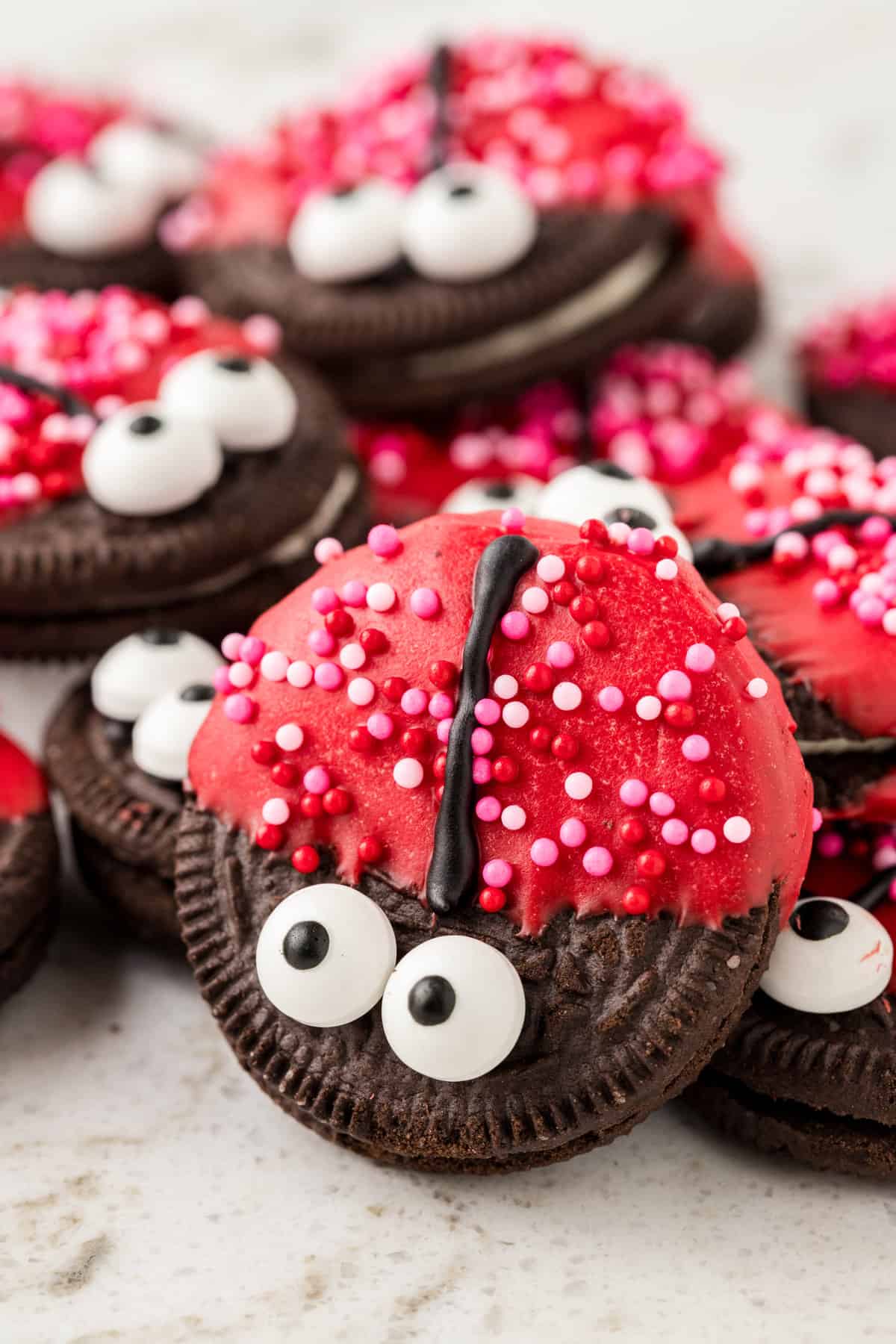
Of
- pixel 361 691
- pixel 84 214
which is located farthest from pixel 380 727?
pixel 84 214

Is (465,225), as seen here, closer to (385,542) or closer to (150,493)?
(150,493)

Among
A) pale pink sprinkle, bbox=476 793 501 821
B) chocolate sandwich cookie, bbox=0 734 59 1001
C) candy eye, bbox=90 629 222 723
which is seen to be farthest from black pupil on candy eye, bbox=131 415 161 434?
pale pink sprinkle, bbox=476 793 501 821

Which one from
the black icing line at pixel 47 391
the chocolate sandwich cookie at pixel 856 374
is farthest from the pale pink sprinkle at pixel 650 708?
the chocolate sandwich cookie at pixel 856 374

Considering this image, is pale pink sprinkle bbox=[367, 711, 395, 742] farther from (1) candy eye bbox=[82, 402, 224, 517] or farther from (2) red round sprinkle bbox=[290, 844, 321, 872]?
(1) candy eye bbox=[82, 402, 224, 517]

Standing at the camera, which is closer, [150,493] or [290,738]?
[290,738]

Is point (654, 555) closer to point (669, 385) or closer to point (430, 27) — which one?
point (669, 385)
